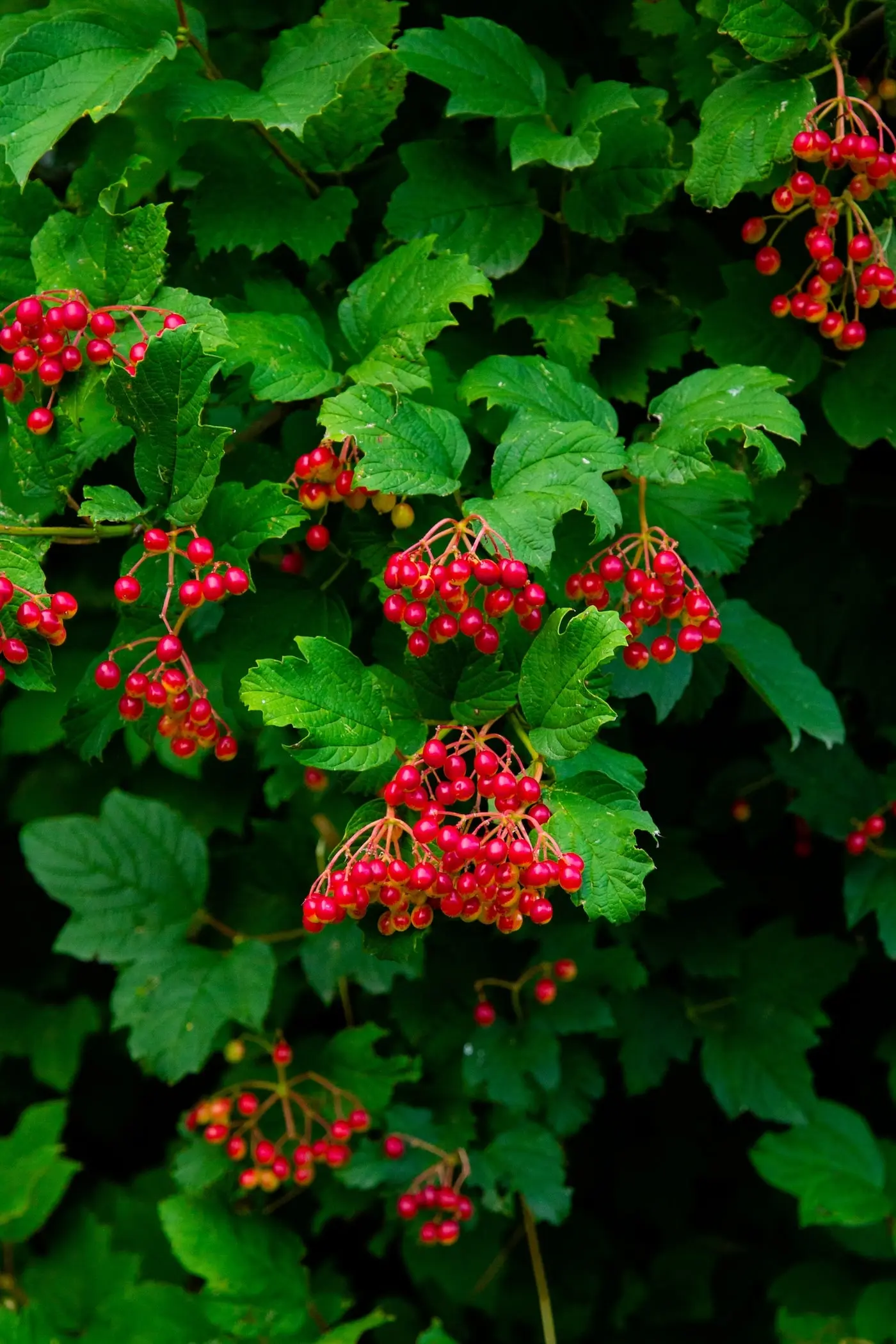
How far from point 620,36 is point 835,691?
3.83 feet

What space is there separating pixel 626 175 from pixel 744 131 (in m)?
0.20

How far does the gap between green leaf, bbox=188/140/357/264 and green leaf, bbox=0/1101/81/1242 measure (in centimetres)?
161

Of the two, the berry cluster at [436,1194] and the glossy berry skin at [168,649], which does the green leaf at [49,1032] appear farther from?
the glossy berry skin at [168,649]

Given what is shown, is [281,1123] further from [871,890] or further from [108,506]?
[108,506]

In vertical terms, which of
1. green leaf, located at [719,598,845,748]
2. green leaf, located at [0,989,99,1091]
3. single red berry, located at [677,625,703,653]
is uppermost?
single red berry, located at [677,625,703,653]

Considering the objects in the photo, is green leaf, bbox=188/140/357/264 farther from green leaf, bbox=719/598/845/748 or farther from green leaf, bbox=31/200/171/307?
green leaf, bbox=719/598/845/748

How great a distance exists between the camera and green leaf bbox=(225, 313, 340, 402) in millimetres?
1276

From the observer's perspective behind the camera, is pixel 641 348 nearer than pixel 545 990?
Yes

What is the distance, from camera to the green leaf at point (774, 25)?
1.31 meters

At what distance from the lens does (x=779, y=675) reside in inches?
60.2

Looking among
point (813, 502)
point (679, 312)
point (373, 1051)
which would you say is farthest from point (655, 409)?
point (373, 1051)

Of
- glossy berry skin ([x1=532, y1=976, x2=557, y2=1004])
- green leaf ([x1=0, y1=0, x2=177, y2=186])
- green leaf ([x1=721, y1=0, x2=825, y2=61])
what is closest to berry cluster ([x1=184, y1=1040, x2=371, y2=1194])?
glossy berry skin ([x1=532, y1=976, x2=557, y2=1004])

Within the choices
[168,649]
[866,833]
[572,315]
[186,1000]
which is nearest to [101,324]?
[168,649]

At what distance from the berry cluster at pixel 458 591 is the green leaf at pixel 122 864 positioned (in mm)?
982
